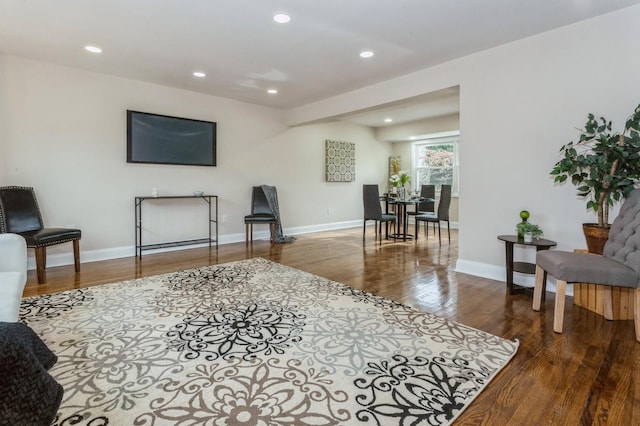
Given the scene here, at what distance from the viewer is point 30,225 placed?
3660mm

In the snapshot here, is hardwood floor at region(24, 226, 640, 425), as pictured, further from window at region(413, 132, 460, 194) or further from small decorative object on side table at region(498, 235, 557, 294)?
window at region(413, 132, 460, 194)

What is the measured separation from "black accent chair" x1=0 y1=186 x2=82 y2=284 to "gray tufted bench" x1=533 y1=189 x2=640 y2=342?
450 centimetres

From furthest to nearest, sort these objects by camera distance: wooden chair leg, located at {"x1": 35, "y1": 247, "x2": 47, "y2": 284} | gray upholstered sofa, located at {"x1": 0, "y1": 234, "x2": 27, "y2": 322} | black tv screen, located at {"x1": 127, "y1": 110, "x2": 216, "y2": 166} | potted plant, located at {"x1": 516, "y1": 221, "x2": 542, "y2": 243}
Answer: black tv screen, located at {"x1": 127, "y1": 110, "x2": 216, "y2": 166} < wooden chair leg, located at {"x1": 35, "y1": 247, "x2": 47, "y2": 284} < potted plant, located at {"x1": 516, "y1": 221, "x2": 542, "y2": 243} < gray upholstered sofa, located at {"x1": 0, "y1": 234, "x2": 27, "y2": 322}

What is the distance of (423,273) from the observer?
3.82 m

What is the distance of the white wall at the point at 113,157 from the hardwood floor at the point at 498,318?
566 mm

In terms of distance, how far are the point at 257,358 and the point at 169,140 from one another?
4.05 metres

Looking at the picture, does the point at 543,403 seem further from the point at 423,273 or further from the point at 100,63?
the point at 100,63

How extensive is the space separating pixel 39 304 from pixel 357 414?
2.80 meters

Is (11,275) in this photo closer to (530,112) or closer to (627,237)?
(627,237)

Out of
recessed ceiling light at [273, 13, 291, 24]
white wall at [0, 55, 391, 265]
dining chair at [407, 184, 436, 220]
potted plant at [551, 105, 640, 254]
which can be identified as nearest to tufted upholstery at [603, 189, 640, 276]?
potted plant at [551, 105, 640, 254]

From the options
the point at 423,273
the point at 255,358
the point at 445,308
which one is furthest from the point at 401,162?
the point at 255,358

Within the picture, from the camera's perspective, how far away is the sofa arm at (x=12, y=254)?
1.90m

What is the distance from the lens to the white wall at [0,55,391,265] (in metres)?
3.95

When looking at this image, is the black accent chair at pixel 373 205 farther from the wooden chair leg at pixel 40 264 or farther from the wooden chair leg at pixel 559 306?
the wooden chair leg at pixel 40 264
